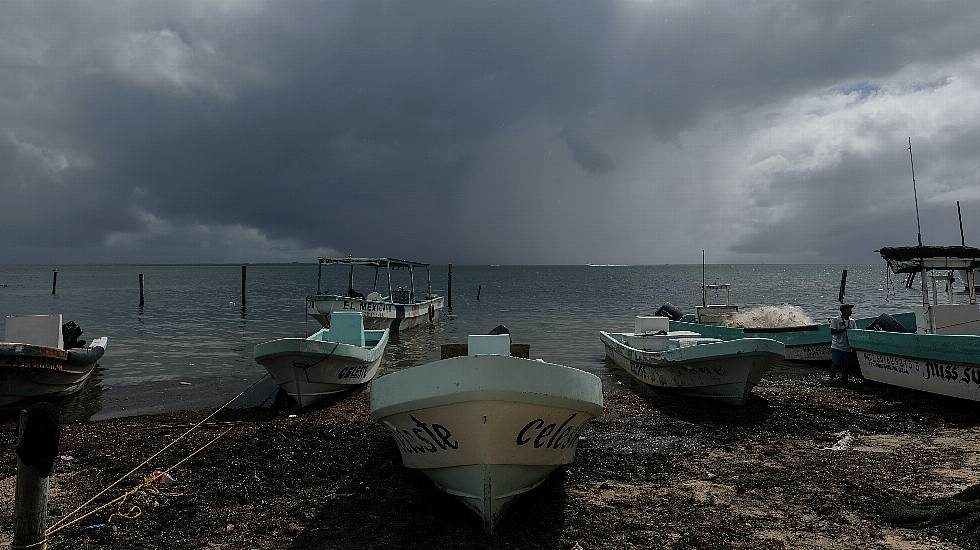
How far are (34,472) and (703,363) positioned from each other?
37.5 ft

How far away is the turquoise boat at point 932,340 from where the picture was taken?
11422 mm

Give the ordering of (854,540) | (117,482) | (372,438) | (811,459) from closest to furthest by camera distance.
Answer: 1. (854,540)
2. (117,482)
3. (811,459)
4. (372,438)

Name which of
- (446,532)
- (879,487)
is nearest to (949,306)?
(879,487)

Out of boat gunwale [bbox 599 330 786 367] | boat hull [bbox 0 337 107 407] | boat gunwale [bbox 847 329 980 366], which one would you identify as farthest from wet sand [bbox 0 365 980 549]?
boat hull [bbox 0 337 107 407]

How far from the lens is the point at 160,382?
685 inches

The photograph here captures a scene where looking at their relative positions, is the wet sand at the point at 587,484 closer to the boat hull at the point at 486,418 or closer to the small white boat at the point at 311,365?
the boat hull at the point at 486,418

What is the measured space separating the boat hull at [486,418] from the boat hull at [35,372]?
10.0 metres

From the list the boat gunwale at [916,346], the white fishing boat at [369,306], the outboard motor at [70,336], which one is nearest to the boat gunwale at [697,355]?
the boat gunwale at [916,346]

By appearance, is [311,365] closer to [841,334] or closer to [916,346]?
[916,346]

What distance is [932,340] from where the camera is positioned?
1198cm

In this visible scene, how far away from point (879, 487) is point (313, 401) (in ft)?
36.5

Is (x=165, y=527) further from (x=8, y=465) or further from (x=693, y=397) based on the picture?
(x=693, y=397)

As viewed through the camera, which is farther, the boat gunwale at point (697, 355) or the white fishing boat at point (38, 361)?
the white fishing boat at point (38, 361)

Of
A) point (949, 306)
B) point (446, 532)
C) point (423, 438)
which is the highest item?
point (949, 306)
